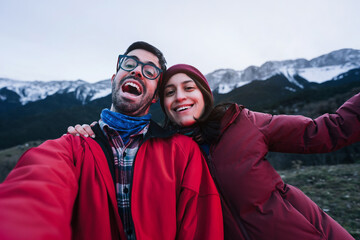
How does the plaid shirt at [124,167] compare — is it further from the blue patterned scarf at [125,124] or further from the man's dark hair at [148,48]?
the man's dark hair at [148,48]

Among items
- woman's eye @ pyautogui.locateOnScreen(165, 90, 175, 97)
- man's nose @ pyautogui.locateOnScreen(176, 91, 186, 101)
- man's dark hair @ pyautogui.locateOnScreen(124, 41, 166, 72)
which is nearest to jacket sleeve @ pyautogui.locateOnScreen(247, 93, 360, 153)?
man's nose @ pyautogui.locateOnScreen(176, 91, 186, 101)

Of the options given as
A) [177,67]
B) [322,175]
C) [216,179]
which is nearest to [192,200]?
[216,179]

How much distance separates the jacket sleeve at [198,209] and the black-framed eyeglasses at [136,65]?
3.97ft

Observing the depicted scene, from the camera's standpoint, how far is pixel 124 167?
1.40m

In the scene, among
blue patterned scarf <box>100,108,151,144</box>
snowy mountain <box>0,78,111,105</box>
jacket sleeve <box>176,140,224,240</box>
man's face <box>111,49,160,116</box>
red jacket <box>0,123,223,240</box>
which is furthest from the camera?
snowy mountain <box>0,78,111,105</box>

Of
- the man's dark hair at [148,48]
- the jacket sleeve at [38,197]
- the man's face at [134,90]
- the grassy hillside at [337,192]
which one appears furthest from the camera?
the grassy hillside at [337,192]

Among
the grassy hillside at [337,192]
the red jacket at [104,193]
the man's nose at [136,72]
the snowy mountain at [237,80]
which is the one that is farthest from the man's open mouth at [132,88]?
the snowy mountain at [237,80]

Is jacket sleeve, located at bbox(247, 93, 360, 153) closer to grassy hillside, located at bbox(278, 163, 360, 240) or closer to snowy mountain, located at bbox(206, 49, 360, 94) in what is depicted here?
grassy hillside, located at bbox(278, 163, 360, 240)

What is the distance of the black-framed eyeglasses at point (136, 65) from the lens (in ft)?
6.35

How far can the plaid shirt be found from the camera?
1279 mm

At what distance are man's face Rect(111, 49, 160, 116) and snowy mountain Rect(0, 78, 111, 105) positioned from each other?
4686 cm

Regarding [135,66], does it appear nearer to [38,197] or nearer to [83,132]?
[83,132]

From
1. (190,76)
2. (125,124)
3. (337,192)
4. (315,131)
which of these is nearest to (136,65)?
(190,76)

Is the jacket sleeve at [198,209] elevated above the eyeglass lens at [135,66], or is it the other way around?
the eyeglass lens at [135,66]
